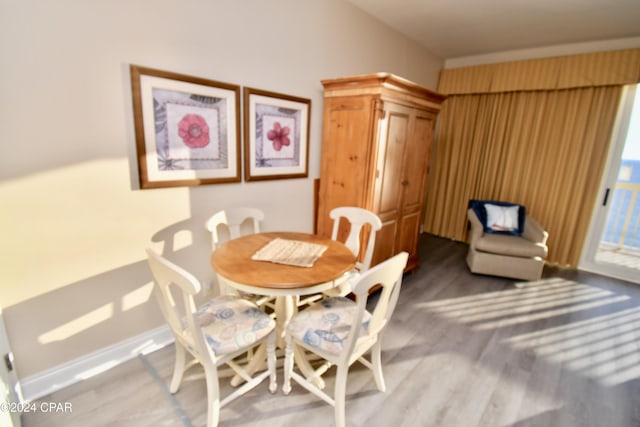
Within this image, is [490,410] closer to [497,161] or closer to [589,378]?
[589,378]

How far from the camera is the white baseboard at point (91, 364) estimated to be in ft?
5.18

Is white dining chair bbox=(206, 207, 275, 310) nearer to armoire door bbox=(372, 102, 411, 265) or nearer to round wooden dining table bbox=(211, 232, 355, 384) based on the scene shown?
round wooden dining table bbox=(211, 232, 355, 384)

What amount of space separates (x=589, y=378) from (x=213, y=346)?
2408mm

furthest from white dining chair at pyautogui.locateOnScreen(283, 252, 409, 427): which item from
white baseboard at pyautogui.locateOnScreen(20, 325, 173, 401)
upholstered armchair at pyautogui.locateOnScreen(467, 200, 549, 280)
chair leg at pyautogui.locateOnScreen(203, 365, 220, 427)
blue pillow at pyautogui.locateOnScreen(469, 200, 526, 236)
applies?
blue pillow at pyautogui.locateOnScreen(469, 200, 526, 236)

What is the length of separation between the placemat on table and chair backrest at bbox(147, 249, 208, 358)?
495 millimetres

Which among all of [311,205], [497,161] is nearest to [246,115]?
[311,205]

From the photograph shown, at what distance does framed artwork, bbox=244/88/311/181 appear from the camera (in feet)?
7.31

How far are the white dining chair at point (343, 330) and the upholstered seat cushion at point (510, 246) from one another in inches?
89.6

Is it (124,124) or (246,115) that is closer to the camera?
(124,124)

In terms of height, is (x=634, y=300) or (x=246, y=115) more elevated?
(x=246, y=115)

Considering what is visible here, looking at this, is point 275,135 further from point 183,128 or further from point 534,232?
point 534,232

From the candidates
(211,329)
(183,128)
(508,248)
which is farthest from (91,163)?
(508,248)

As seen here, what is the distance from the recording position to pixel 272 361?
1637 millimetres

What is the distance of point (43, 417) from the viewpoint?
147cm
